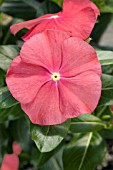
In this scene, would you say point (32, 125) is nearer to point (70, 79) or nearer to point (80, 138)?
point (70, 79)

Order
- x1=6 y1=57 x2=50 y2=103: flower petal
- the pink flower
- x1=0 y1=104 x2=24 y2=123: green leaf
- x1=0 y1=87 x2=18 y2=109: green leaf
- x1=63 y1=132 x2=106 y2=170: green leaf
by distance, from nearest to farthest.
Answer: x1=6 y1=57 x2=50 y2=103: flower petal → x1=0 y1=87 x2=18 y2=109: green leaf → x1=0 y1=104 x2=24 y2=123: green leaf → x1=63 y1=132 x2=106 y2=170: green leaf → the pink flower

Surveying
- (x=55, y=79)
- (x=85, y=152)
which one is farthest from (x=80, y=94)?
(x=85, y=152)

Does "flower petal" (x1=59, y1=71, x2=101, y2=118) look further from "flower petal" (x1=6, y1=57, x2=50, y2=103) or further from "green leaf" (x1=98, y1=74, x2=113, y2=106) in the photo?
"green leaf" (x1=98, y1=74, x2=113, y2=106)

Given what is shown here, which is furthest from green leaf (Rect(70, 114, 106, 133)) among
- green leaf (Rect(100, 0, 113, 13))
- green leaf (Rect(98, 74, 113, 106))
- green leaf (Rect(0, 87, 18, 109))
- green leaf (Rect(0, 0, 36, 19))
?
green leaf (Rect(0, 0, 36, 19))

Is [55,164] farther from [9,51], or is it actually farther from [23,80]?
[23,80]

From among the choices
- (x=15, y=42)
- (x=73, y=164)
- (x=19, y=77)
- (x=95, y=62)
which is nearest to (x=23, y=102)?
(x=19, y=77)

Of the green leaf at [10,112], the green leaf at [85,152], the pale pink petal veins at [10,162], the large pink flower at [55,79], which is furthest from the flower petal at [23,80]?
the pale pink petal veins at [10,162]
